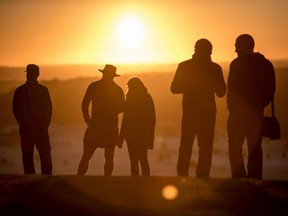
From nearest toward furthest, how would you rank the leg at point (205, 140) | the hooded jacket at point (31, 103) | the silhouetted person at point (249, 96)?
the silhouetted person at point (249, 96), the leg at point (205, 140), the hooded jacket at point (31, 103)

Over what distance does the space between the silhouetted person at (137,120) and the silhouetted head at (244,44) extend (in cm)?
258

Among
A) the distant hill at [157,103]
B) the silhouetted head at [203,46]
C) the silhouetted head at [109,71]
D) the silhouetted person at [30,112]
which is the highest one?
the silhouetted head at [203,46]

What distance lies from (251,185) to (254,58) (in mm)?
2720

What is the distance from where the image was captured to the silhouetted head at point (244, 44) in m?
9.86

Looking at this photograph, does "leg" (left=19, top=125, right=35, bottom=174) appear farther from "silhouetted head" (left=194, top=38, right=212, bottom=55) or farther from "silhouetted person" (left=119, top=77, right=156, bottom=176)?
"silhouetted head" (left=194, top=38, right=212, bottom=55)

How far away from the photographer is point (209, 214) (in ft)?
21.5

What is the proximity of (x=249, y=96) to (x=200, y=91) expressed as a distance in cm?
75

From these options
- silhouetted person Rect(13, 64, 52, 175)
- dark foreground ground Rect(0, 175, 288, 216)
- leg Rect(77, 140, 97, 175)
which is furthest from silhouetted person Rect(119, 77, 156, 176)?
dark foreground ground Rect(0, 175, 288, 216)

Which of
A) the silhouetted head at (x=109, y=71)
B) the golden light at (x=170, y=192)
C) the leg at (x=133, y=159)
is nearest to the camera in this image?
the golden light at (x=170, y=192)

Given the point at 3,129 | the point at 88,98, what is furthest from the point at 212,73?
the point at 3,129

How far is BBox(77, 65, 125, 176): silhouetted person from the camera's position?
38.0 ft

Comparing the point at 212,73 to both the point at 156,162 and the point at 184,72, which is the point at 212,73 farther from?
the point at 156,162

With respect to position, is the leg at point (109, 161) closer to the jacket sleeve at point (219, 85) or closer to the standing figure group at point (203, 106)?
the standing figure group at point (203, 106)

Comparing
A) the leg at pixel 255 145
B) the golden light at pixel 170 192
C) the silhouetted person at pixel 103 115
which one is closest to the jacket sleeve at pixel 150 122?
the silhouetted person at pixel 103 115
